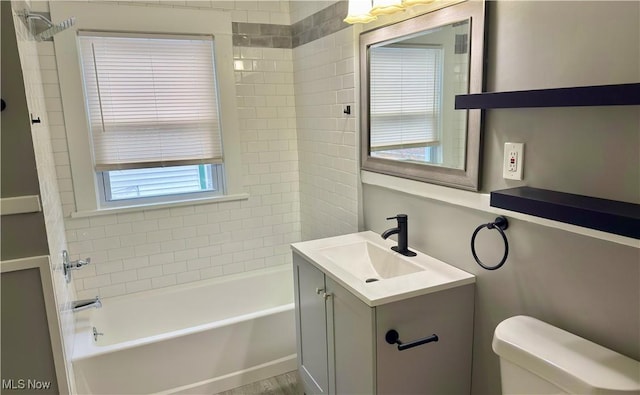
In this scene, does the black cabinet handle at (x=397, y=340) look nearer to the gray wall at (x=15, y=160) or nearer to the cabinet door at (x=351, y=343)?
the cabinet door at (x=351, y=343)

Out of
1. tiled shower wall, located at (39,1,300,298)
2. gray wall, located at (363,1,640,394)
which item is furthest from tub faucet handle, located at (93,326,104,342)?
gray wall, located at (363,1,640,394)

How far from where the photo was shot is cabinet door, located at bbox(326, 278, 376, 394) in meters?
1.60

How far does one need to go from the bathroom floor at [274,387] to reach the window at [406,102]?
1460 millimetres

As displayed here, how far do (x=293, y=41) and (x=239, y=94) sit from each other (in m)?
0.55

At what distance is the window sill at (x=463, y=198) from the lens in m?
1.25

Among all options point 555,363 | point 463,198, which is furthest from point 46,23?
point 555,363

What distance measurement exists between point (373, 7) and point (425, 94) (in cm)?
44

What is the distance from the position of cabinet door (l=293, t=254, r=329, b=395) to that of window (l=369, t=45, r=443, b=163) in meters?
0.73

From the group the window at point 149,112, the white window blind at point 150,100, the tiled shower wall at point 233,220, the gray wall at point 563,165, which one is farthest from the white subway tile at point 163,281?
the gray wall at point 563,165

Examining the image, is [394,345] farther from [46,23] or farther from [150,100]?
[150,100]

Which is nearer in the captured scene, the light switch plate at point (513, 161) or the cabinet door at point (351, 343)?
the light switch plate at point (513, 161)

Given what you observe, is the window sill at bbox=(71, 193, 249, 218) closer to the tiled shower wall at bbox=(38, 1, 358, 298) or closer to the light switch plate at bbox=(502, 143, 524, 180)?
the tiled shower wall at bbox=(38, 1, 358, 298)

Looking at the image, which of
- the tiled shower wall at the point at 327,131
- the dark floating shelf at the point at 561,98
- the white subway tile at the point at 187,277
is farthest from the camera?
the white subway tile at the point at 187,277

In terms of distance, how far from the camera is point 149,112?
281 centimetres
